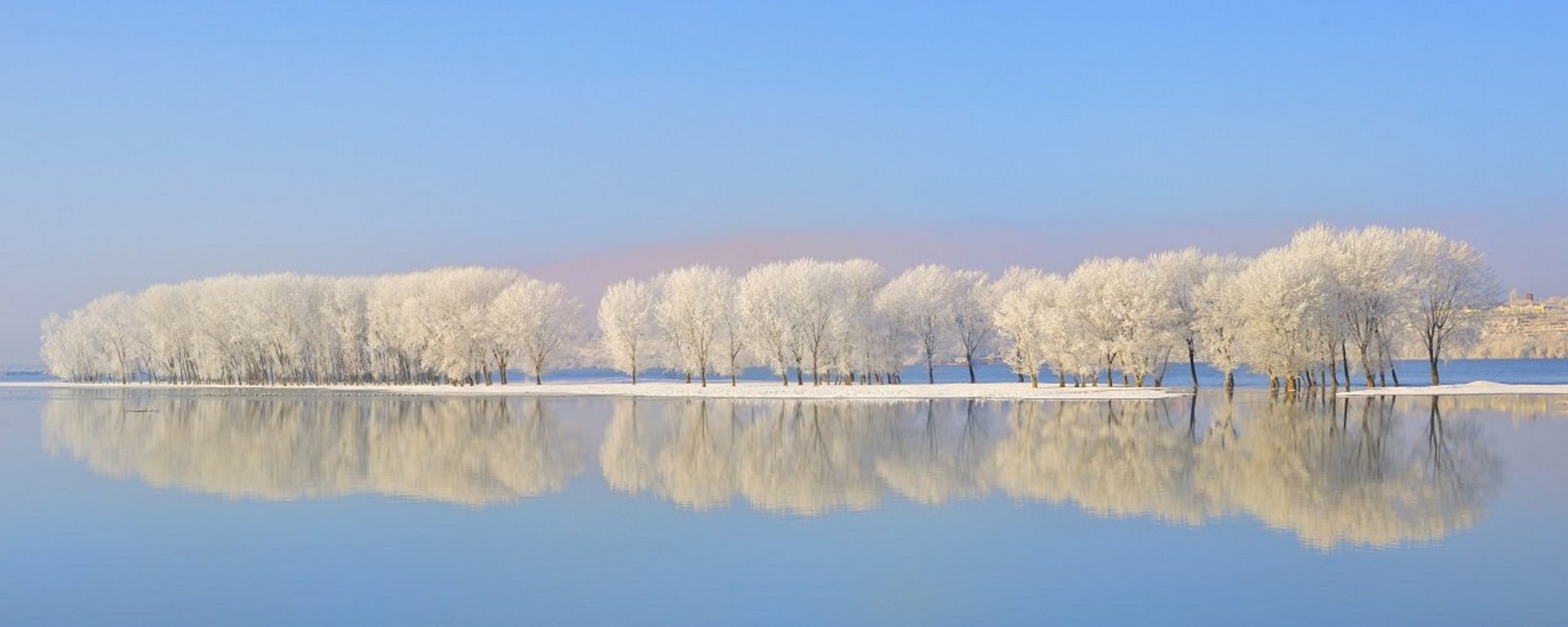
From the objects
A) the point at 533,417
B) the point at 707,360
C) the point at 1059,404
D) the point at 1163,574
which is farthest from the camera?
the point at 707,360

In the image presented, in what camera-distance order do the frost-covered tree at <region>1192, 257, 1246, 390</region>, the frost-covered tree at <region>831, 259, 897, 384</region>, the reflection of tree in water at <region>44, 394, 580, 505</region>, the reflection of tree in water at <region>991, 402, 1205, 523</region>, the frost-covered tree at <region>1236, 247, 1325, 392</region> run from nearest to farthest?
the reflection of tree in water at <region>991, 402, 1205, 523</region> → the reflection of tree in water at <region>44, 394, 580, 505</region> → the frost-covered tree at <region>1236, 247, 1325, 392</region> → the frost-covered tree at <region>1192, 257, 1246, 390</region> → the frost-covered tree at <region>831, 259, 897, 384</region>

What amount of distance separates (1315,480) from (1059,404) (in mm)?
35418

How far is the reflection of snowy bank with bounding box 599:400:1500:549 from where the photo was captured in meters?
22.3

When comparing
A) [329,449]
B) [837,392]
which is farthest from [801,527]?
[837,392]

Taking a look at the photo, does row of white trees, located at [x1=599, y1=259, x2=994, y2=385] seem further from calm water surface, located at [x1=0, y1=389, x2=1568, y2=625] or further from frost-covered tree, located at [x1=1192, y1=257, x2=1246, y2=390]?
calm water surface, located at [x1=0, y1=389, x2=1568, y2=625]

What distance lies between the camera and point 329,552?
18.5 metres

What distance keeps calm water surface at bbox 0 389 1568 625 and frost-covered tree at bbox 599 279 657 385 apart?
58.7m

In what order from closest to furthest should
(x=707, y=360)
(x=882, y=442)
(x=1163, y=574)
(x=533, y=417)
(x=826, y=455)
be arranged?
(x=1163, y=574) → (x=826, y=455) → (x=882, y=442) → (x=533, y=417) → (x=707, y=360)

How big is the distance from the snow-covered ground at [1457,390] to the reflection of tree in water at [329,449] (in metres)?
45.7

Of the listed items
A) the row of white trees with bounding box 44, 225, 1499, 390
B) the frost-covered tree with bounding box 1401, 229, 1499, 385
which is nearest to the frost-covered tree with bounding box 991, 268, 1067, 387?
the row of white trees with bounding box 44, 225, 1499, 390

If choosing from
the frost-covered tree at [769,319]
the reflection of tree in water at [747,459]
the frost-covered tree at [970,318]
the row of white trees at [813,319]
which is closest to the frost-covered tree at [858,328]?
the row of white trees at [813,319]

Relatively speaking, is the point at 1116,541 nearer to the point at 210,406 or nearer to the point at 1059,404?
the point at 1059,404

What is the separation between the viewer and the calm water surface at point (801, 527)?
14609 mm

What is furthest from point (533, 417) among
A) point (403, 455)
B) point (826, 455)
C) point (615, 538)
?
point (615, 538)
